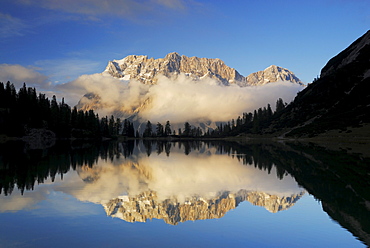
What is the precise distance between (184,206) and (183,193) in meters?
5.49

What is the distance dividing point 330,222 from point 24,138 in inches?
6913

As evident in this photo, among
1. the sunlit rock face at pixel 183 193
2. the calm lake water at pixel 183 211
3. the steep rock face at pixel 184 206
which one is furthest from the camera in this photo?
the sunlit rock face at pixel 183 193

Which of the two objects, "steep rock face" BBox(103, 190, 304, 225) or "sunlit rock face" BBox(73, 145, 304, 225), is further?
"sunlit rock face" BBox(73, 145, 304, 225)

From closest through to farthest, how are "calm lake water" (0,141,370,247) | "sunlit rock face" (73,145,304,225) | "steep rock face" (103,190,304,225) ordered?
"calm lake water" (0,141,370,247)
"steep rock face" (103,190,304,225)
"sunlit rock face" (73,145,304,225)

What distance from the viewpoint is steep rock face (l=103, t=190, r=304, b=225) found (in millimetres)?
20688

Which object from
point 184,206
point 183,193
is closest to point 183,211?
point 184,206

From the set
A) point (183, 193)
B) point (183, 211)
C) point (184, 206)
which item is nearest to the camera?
point (183, 211)

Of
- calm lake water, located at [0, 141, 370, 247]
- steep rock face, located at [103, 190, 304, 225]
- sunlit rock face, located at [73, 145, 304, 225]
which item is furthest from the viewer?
sunlit rock face, located at [73, 145, 304, 225]

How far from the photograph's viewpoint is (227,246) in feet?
49.7

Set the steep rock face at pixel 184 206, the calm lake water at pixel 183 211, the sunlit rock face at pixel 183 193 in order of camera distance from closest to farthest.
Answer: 1. the calm lake water at pixel 183 211
2. the steep rock face at pixel 184 206
3. the sunlit rock face at pixel 183 193

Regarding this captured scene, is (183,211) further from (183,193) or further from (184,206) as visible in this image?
(183,193)

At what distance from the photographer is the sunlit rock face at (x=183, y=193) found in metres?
21.6

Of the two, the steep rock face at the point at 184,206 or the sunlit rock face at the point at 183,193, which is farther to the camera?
the sunlit rock face at the point at 183,193

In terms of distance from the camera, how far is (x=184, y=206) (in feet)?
76.1
